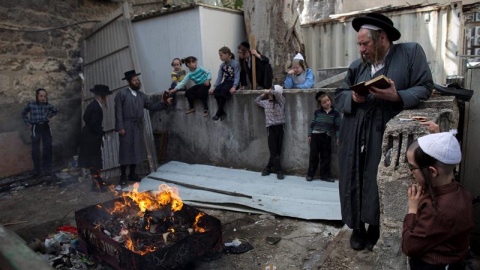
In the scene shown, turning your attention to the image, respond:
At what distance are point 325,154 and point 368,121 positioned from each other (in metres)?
3.05

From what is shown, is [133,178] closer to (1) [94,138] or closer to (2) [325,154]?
(1) [94,138]

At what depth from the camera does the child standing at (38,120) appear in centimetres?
859

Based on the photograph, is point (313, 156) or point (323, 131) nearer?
point (323, 131)

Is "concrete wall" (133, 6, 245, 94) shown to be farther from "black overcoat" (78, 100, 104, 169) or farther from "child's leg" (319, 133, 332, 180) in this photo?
"child's leg" (319, 133, 332, 180)

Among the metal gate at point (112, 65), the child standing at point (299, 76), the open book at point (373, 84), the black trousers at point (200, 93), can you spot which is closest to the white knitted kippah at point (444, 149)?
the open book at point (373, 84)

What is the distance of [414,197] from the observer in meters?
2.32

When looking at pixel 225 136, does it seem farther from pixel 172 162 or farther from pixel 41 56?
pixel 41 56

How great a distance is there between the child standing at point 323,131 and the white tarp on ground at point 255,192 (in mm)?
324

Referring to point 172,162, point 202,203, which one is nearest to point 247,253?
point 202,203

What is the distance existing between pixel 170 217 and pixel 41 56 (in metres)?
6.74

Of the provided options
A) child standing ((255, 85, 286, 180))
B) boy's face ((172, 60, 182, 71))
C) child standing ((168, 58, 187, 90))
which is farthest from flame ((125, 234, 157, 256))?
boy's face ((172, 60, 182, 71))

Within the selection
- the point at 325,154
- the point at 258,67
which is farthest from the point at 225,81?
the point at 325,154

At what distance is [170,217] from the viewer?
4523 mm

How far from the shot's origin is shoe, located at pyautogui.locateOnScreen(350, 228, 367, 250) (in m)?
3.74
